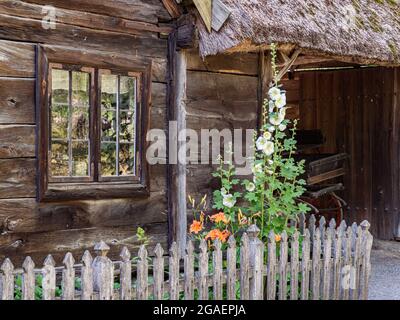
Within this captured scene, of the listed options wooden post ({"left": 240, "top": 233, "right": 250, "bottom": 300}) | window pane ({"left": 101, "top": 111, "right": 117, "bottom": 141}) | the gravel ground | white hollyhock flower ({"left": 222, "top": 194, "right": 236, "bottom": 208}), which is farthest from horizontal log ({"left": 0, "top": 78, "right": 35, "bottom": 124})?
the gravel ground

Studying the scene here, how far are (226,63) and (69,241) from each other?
232 cm

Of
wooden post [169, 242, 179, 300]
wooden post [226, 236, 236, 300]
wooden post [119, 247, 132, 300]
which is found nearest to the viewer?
wooden post [119, 247, 132, 300]

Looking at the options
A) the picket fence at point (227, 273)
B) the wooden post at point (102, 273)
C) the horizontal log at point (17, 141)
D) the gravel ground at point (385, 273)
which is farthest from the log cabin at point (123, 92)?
the gravel ground at point (385, 273)

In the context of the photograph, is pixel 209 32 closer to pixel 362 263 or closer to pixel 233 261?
pixel 233 261

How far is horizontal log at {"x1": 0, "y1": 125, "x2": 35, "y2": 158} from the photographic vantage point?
189 inches

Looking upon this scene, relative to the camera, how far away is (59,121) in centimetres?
516

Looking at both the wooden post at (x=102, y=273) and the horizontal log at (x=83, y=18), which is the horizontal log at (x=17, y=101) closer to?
the horizontal log at (x=83, y=18)

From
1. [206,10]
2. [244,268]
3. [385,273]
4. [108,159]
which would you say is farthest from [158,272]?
[385,273]

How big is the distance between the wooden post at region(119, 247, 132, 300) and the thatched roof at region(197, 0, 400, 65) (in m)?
2.16

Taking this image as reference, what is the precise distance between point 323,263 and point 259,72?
→ 2.11 m

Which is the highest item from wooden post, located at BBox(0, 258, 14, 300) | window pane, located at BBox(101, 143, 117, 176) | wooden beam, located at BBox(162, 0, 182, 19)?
wooden beam, located at BBox(162, 0, 182, 19)

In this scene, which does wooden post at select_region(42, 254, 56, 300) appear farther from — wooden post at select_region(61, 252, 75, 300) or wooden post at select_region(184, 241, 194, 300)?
wooden post at select_region(184, 241, 194, 300)

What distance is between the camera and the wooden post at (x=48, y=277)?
3.73 meters

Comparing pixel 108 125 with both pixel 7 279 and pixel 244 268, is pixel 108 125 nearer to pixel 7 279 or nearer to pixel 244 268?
pixel 244 268
